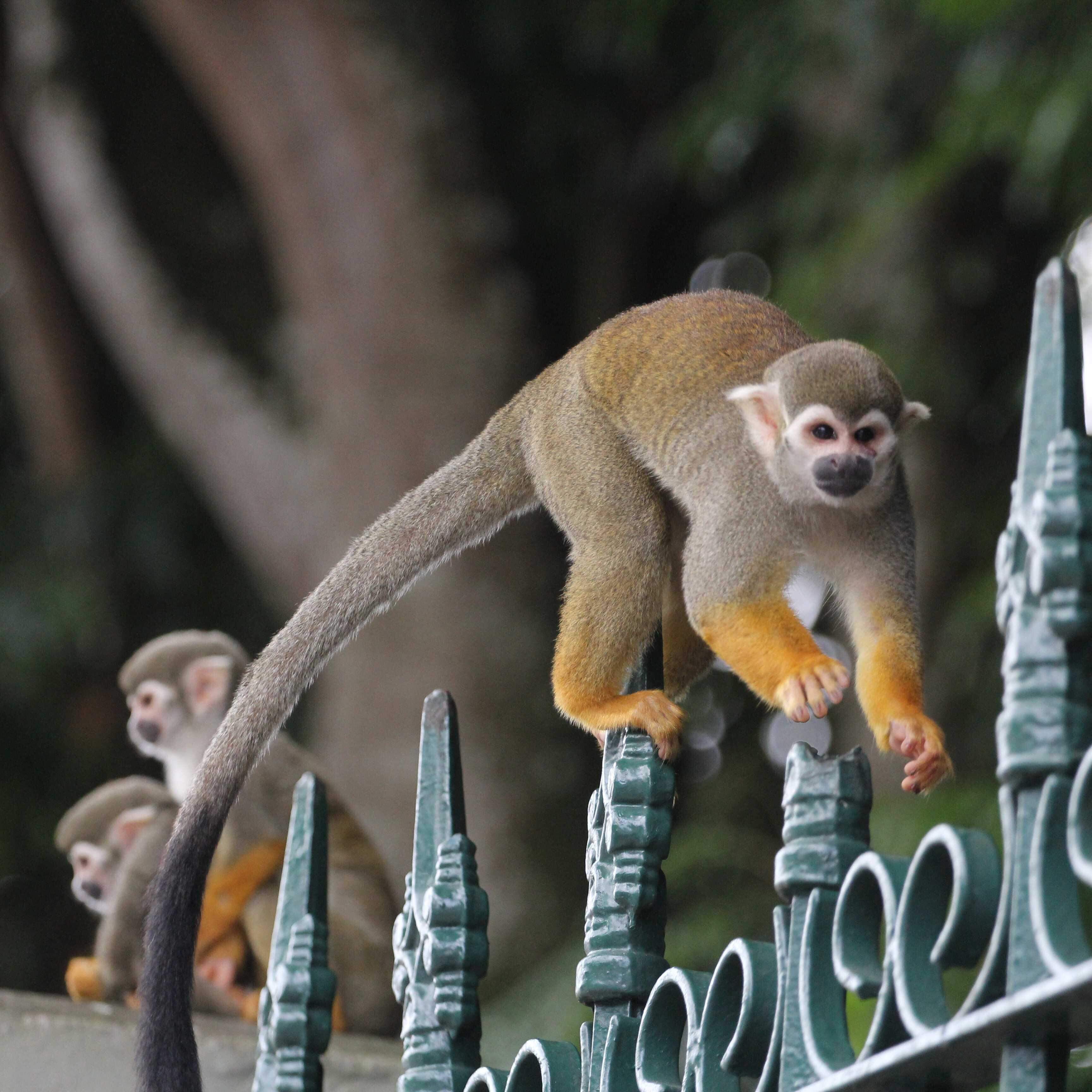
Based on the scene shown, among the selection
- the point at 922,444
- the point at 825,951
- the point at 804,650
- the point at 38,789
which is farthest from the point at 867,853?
the point at 38,789

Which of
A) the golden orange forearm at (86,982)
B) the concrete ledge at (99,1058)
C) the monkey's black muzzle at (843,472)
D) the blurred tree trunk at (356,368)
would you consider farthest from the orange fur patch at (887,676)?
the blurred tree trunk at (356,368)

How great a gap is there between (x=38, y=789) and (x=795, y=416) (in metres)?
5.49

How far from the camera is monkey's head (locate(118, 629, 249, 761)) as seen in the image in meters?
4.57

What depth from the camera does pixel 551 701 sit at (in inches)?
209

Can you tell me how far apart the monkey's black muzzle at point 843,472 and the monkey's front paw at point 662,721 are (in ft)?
1.40

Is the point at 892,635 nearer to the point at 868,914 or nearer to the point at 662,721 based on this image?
the point at 662,721

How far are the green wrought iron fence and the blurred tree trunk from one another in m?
3.52

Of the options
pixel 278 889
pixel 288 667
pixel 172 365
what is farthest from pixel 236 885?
pixel 172 365

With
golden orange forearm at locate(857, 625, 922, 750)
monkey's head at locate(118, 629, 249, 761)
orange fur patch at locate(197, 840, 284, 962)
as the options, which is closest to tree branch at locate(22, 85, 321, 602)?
monkey's head at locate(118, 629, 249, 761)

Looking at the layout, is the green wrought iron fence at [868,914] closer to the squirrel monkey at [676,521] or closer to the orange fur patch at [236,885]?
the squirrel monkey at [676,521]

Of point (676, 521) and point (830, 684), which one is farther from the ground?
point (676, 521)

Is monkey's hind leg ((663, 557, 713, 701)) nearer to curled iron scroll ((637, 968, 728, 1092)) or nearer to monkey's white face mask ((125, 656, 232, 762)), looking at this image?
curled iron scroll ((637, 968, 728, 1092))

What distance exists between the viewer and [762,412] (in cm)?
254

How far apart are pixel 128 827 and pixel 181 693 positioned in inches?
16.4
